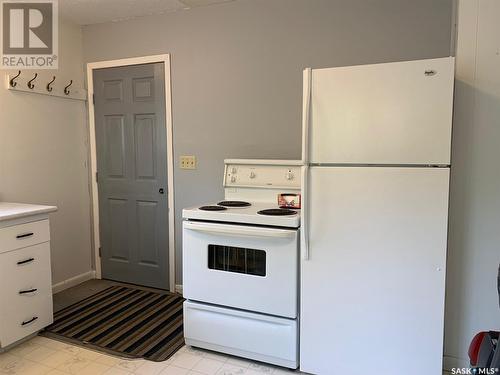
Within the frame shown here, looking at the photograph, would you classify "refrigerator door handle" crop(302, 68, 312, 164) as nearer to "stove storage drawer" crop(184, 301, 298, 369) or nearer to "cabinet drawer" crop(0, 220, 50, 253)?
"stove storage drawer" crop(184, 301, 298, 369)

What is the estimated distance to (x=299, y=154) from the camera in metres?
2.75

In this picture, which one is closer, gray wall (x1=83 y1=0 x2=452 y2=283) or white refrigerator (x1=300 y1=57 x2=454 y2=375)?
white refrigerator (x1=300 y1=57 x2=454 y2=375)

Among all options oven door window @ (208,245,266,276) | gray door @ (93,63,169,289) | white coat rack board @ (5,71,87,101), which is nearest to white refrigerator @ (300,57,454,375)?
oven door window @ (208,245,266,276)

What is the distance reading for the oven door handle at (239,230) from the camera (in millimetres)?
2004

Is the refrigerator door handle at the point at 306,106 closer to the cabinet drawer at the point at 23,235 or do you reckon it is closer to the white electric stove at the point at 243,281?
the white electric stove at the point at 243,281

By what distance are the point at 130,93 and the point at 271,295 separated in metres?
2.22

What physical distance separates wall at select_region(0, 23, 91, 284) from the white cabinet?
675mm

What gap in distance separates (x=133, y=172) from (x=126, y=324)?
1328 millimetres

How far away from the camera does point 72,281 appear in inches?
136

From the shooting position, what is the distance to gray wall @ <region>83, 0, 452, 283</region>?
8.04 ft

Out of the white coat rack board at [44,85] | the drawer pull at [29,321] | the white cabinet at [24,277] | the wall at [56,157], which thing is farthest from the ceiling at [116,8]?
the drawer pull at [29,321]

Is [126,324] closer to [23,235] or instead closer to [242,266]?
[23,235]


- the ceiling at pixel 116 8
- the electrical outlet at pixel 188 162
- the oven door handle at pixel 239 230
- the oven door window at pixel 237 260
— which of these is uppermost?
the ceiling at pixel 116 8

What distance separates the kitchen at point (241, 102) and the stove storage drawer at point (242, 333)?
228mm
